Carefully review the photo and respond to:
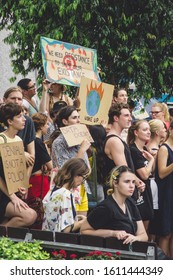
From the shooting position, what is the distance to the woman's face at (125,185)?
23.1 feet

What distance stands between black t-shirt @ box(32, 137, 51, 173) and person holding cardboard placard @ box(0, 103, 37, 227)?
55 cm

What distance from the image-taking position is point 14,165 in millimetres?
7594

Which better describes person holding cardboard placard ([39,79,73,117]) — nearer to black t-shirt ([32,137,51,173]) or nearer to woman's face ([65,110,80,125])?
woman's face ([65,110,80,125])

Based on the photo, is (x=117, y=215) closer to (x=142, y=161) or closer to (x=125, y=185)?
(x=125, y=185)

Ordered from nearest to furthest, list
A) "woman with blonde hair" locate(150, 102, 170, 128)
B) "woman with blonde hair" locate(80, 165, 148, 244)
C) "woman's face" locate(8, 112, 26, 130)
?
"woman with blonde hair" locate(80, 165, 148, 244), "woman's face" locate(8, 112, 26, 130), "woman with blonde hair" locate(150, 102, 170, 128)

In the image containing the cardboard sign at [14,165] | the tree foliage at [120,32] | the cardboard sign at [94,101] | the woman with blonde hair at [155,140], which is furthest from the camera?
the tree foliage at [120,32]

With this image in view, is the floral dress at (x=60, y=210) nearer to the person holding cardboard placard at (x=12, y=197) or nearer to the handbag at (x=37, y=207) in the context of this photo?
the person holding cardboard placard at (x=12, y=197)

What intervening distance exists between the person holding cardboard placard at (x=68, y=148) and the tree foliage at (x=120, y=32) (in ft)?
23.4

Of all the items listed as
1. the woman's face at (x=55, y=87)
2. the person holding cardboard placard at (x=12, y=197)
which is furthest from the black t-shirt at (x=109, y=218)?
the woman's face at (x=55, y=87)

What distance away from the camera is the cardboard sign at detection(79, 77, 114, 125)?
901 cm

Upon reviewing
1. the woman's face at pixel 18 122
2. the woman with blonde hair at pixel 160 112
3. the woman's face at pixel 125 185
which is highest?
the woman's face at pixel 18 122

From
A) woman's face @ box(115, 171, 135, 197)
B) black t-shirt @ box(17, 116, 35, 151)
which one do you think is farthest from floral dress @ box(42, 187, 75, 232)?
black t-shirt @ box(17, 116, 35, 151)
